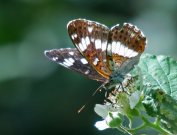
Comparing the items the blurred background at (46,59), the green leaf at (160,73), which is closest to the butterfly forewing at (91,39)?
the green leaf at (160,73)

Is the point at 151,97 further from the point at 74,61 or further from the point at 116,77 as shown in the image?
the point at 74,61

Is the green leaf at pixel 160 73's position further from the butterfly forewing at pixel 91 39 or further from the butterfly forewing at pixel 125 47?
the butterfly forewing at pixel 91 39

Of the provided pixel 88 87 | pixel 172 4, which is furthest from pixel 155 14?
pixel 88 87

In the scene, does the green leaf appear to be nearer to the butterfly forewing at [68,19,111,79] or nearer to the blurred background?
the butterfly forewing at [68,19,111,79]

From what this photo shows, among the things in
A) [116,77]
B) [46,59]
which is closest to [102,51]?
[116,77]

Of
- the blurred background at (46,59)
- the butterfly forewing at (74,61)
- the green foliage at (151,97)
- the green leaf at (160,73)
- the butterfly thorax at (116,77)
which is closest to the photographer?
the green foliage at (151,97)

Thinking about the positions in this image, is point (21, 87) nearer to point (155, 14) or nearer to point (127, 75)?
point (155, 14)
